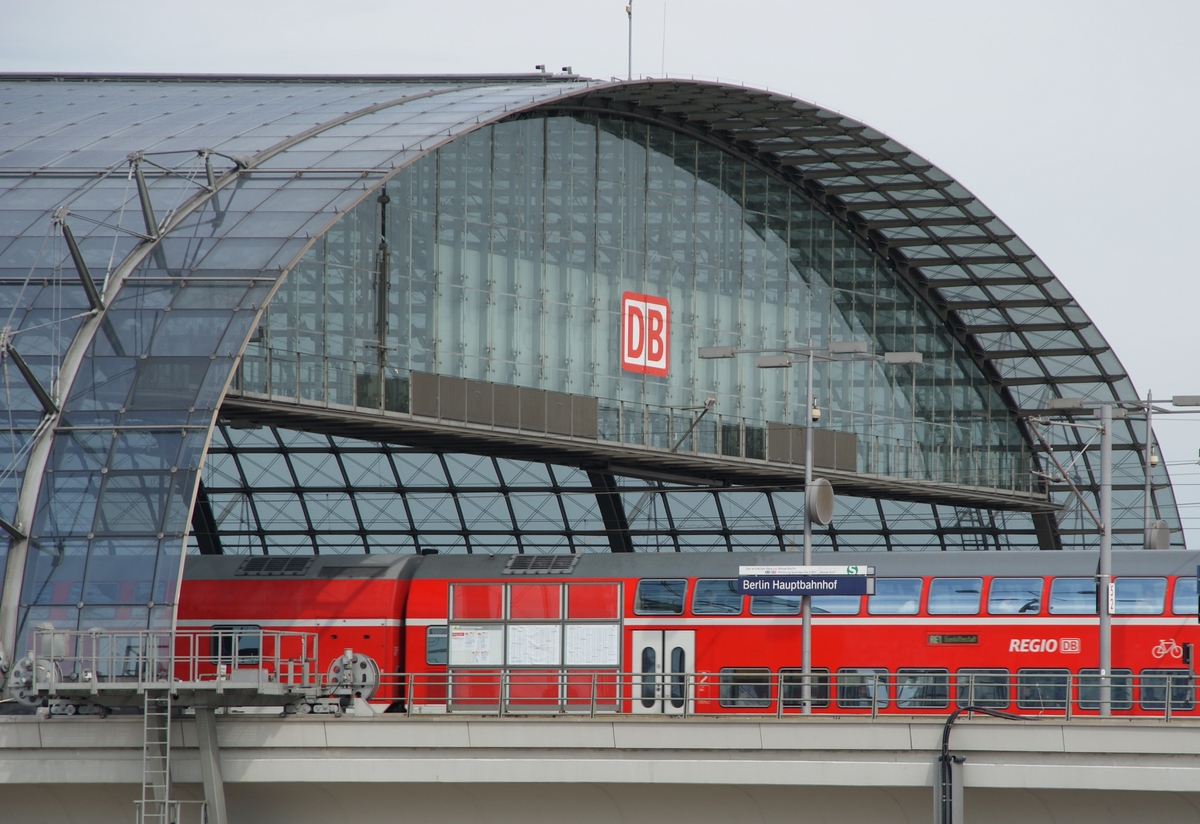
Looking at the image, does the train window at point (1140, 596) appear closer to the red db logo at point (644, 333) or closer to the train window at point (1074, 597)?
the train window at point (1074, 597)

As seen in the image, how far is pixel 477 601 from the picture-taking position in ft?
122

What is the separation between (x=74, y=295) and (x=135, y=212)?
3.51m

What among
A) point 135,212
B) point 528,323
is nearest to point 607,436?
point 528,323

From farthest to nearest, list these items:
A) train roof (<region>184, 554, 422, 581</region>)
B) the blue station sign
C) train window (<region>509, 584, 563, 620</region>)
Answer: train roof (<region>184, 554, 422, 581</region>) < train window (<region>509, 584, 563, 620</region>) < the blue station sign

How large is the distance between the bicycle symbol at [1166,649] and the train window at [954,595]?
3.91 metres

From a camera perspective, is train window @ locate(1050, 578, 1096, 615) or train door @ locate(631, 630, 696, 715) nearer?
train window @ locate(1050, 578, 1096, 615)

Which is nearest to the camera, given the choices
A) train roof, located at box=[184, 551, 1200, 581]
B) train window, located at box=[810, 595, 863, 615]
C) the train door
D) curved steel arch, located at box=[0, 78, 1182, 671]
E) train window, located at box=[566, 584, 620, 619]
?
curved steel arch, located at box=[0, 78, 1182, 671]

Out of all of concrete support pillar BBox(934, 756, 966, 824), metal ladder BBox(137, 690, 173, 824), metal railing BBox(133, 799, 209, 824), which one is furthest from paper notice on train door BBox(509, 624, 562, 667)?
concrete support pillar BBox(934, 756, 966, 824)

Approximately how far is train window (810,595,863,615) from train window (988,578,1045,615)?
2.99m

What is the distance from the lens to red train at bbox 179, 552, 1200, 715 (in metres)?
34.9

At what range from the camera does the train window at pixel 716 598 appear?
3644 cm

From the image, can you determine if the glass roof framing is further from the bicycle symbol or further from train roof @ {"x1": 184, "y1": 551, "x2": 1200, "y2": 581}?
the bicycle symbol

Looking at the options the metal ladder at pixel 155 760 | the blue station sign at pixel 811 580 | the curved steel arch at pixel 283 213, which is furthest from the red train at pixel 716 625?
the curved steel arch at pixel 283 213

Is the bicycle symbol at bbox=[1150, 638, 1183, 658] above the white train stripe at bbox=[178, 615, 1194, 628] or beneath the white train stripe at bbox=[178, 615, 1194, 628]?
beneath
